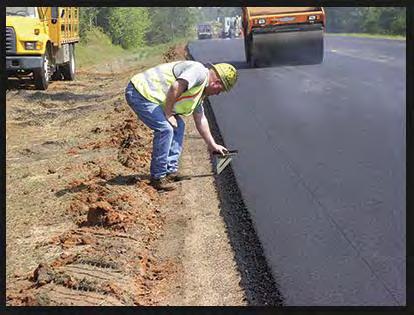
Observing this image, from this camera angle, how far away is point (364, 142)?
283 inches

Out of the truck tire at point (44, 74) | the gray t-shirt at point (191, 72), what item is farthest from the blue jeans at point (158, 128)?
the truck tire at point (44, 74)

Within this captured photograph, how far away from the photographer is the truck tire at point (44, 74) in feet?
27.6

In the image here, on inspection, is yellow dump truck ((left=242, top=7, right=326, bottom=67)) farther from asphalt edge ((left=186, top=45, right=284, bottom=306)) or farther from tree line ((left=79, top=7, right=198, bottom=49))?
asphalt edge ((left=186, top=45, right=284, bottom=306))

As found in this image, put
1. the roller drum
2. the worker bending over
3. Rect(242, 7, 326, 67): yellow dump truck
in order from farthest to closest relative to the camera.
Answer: the roller drum
Rect(242, 7, 326, 67): yellow dump truck
the worker bending over

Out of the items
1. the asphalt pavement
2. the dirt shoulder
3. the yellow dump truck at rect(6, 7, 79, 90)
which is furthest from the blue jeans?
the yellow dump truck at rect(6, 7, 79, 90)

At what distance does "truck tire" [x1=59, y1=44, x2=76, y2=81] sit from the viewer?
768 centimetres

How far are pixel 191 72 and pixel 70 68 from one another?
3.29 metres

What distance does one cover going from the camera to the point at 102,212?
5.17 meters

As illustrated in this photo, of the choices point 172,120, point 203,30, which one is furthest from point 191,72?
point 203,30

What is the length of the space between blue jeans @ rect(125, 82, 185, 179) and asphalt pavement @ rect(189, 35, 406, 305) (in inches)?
29.2

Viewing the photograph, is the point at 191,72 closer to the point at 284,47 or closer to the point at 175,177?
the point at 175,177

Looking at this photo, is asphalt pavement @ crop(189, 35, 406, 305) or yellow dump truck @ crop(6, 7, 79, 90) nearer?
asphalt pavement @ crop(189, 35, 406, 305)

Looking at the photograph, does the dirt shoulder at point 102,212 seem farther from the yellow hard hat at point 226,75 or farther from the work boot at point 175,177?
the yellow hard hat at point 226,75

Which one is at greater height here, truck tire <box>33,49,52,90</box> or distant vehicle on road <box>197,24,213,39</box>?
distant vehicle on road <box>197,24,213,39</box>
